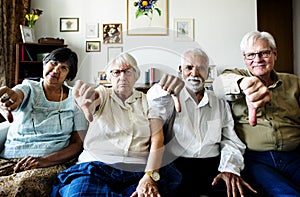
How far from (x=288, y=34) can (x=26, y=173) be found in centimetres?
390

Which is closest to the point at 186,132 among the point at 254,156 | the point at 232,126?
the point at 232,126

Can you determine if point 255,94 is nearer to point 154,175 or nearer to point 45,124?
point 154,175

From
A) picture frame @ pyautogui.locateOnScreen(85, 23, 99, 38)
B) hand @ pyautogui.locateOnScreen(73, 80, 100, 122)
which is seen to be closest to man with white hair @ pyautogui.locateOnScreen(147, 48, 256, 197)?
hand @ pyautogui.locateOnScreen(73, 80, 100, 122)

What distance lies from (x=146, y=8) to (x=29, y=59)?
156cm

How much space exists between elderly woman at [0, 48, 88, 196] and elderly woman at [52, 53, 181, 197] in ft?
0.39

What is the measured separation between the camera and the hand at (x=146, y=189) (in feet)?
2.95

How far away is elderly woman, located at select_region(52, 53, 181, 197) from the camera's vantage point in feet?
3.13

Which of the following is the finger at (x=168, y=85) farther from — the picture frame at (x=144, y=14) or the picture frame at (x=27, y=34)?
the picture frame at (x=27, y=34)

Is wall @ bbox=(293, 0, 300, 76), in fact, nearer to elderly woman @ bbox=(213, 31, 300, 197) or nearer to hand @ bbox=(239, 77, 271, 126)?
elderly woman @ bbox=(213, 31, 300, 197)

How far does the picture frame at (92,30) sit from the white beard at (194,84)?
8.16ft

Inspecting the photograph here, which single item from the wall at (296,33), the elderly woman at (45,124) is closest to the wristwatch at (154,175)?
the elderly woman at (45,124)

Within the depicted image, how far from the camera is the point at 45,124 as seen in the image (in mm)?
1156

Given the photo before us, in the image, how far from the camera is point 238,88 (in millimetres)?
981

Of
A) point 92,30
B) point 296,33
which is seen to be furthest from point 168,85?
point 296,33
